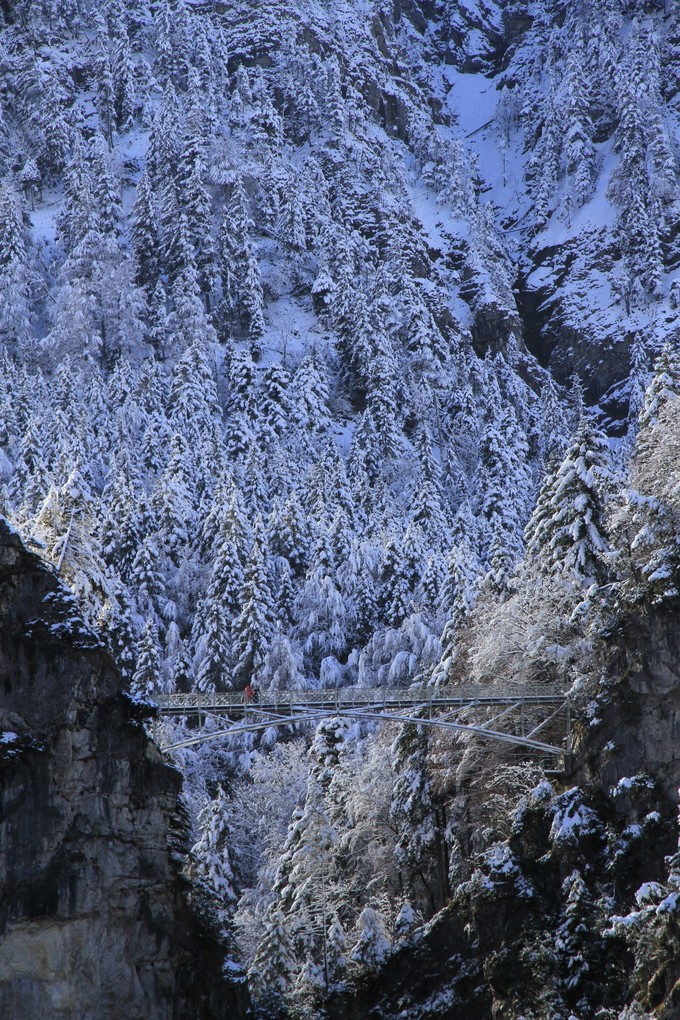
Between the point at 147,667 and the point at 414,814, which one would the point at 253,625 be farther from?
the point at 414,814

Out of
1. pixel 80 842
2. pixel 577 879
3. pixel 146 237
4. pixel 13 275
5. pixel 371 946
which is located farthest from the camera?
pixel 146 237

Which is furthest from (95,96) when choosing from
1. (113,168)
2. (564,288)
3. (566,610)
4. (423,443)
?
(566,610)

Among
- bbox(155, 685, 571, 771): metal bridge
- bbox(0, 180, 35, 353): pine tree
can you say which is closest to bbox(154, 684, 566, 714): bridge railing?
bbox(155, 685, 571, 771): metal bridge

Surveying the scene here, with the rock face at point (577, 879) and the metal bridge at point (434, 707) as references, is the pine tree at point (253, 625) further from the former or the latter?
the rock face at point (577, 879)

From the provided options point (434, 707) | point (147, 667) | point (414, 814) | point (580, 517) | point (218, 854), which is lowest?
point (218, 854)

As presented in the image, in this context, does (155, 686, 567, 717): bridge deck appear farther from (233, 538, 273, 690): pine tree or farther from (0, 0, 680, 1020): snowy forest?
(233, 538, 273, 690): pine tree

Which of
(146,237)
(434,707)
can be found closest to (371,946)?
(434,707)
